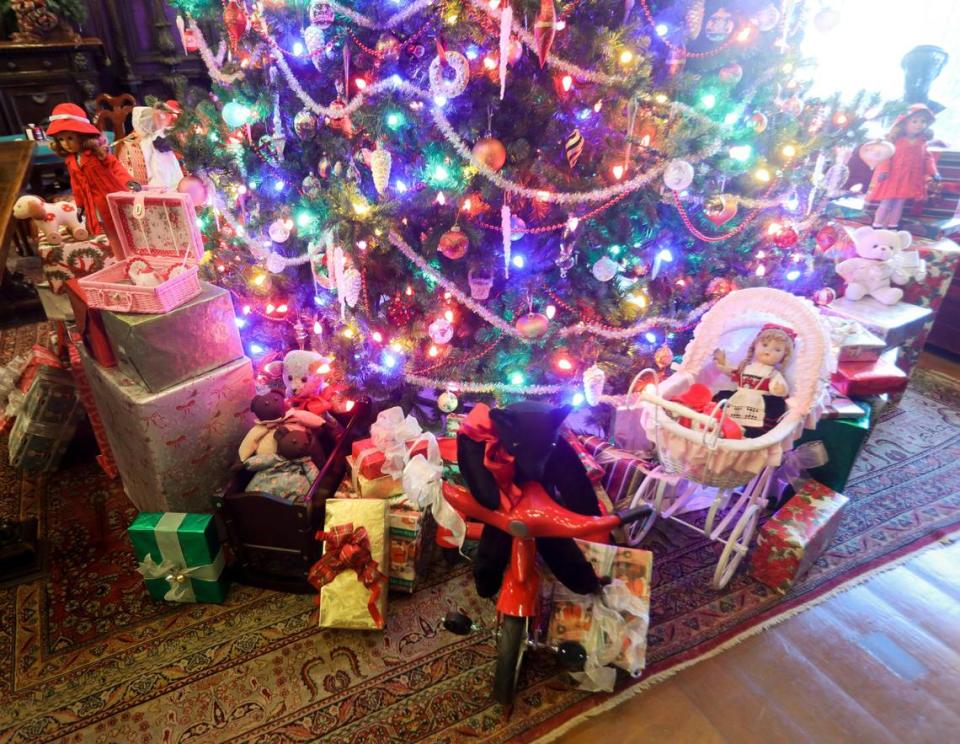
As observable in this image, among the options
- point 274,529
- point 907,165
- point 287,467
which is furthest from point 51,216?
point 907,165

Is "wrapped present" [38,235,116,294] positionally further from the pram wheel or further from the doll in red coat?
the pram wheel

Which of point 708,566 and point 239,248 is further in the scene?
point 239,248

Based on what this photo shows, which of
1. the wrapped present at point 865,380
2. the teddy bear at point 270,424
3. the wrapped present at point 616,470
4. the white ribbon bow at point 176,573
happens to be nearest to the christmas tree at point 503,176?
the wrapped present at point 616,470

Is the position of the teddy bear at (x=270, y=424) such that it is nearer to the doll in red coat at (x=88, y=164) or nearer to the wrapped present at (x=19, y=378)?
the doll in red coat at (x=88, y=164)

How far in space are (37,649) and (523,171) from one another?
2.02 metres

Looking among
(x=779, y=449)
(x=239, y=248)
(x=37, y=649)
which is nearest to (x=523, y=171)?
(x=779, y=449)

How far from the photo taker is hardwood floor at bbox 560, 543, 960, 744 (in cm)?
144

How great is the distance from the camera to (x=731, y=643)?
1.66m

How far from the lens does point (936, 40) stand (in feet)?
11.1

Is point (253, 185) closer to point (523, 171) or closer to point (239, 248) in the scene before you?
point (239, 248)

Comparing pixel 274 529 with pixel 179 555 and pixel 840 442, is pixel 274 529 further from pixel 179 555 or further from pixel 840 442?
pixel 840 442

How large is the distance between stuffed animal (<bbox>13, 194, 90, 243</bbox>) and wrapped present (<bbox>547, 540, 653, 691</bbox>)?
2.47 m

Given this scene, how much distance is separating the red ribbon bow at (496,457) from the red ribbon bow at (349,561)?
21.2 inches

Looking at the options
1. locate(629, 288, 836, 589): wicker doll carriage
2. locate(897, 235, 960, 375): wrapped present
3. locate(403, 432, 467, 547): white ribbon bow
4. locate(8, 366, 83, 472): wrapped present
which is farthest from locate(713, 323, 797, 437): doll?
locate(8, 366, 83, 472): wrapped present
